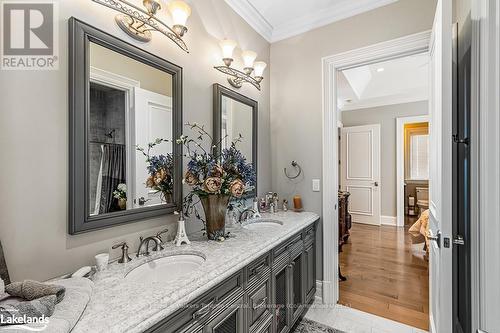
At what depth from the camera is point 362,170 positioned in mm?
5512

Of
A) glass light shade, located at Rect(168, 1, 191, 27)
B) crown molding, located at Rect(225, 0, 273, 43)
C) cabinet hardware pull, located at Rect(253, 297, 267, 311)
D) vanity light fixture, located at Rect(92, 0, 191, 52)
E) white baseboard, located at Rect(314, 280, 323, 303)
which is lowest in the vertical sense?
white baseboard, located at Rect(314, 280, 323, 303)

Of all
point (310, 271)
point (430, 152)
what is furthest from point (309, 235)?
point (430, 152)

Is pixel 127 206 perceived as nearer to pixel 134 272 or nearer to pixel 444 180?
pixel 134 272

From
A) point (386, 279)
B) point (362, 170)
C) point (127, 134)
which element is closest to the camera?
point (127, 134)

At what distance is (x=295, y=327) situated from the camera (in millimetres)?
2023

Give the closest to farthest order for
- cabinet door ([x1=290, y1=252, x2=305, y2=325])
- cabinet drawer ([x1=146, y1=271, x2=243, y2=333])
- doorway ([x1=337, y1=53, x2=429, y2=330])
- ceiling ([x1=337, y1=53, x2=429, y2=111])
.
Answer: cabinet drawer ([x1=146, y1=271, x2=243, y2=333])
cabinet door ([x1=290, y1=252, x2=305, y2=325])
doorway ([x1=337, y1=53, x2=429, y2=330])
ceiling ([x1=337, y1=53, x2=429, y2=111])

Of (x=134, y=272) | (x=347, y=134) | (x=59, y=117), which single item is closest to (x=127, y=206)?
(x=134, y=272)

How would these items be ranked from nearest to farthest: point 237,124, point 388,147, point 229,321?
point 229,321 < point 237,124 < point 388,147

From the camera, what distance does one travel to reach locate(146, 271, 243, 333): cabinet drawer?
0.88m

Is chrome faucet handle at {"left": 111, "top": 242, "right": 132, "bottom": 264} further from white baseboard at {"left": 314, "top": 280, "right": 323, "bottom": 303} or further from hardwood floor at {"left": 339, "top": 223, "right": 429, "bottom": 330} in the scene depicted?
hardwood floor at {"left": 339, "top": 223, "right": 429, "bottom": 330}

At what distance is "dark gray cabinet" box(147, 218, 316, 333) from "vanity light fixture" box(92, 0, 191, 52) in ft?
4.67

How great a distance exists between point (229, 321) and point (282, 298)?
68cm

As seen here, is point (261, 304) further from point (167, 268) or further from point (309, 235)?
point (309, 235)

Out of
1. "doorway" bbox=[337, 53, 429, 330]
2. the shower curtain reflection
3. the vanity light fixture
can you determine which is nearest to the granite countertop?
the shower curtain reflection
